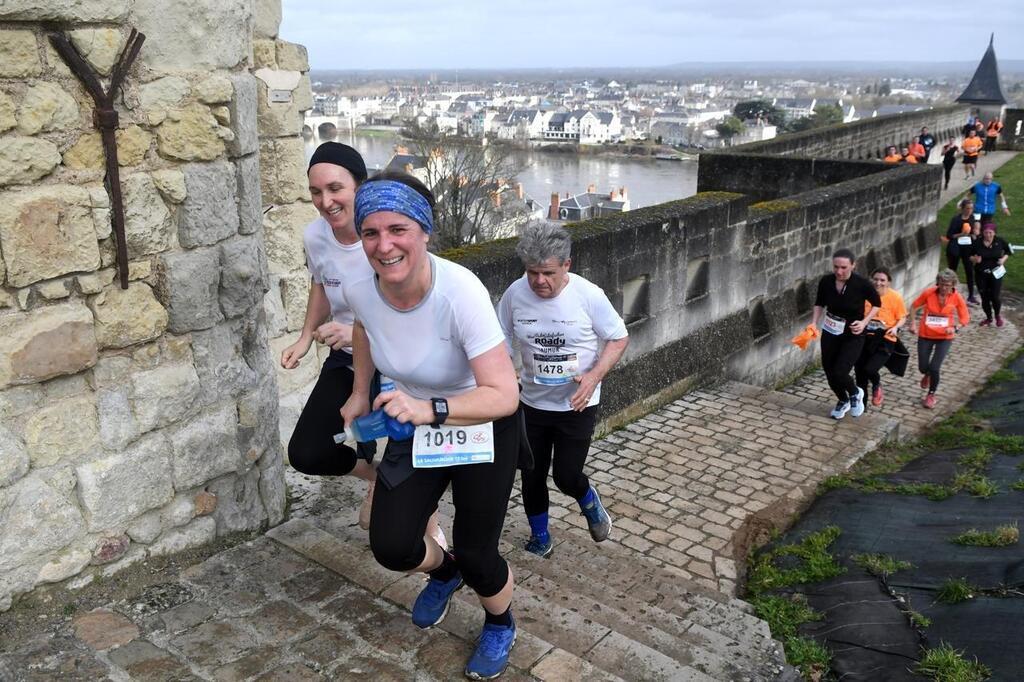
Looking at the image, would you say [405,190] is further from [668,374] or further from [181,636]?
[668,374]

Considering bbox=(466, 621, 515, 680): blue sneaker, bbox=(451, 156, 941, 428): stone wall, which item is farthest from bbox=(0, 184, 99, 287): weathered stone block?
bbox=(451, 156, 941, 428): stone wall

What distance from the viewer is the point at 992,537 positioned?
4.69 metres

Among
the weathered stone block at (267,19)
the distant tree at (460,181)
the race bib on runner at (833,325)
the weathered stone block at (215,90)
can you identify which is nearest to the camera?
the weathered stone block at (215,90)

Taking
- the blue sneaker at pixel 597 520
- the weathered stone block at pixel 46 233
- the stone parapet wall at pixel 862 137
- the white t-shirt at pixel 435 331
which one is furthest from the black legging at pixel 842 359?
the stone parapet wall at pixel 862 137

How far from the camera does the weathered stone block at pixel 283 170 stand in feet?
17.4

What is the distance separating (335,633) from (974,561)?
3160 mm

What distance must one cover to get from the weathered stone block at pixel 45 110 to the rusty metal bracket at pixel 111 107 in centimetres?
8

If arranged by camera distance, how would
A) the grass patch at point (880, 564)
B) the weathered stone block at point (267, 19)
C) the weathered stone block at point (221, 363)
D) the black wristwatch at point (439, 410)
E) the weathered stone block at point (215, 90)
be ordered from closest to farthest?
the black wristwatch at point (439, 410)
the weathered stone block at point (215, 90)
the weathered stone block at point (221, 363)
the grass patch at point (880, 564)
the weathered stone block at point (267, 19)

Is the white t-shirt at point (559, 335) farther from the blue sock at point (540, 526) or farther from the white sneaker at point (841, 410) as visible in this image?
the white sneaker at point (841, 410)

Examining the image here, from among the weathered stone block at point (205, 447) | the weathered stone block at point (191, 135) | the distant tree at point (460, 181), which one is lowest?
the distant tree at point (460, 181)

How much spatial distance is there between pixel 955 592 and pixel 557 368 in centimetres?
210

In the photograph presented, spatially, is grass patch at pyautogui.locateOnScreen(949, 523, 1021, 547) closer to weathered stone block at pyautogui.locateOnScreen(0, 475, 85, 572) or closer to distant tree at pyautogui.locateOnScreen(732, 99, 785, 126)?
weathered stone block at pyautogui.locateOnScreen(0, 475, 85, 572)

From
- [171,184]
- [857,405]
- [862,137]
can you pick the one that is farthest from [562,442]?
[862,137]

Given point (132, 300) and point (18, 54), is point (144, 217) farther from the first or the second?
point (18, 54)
